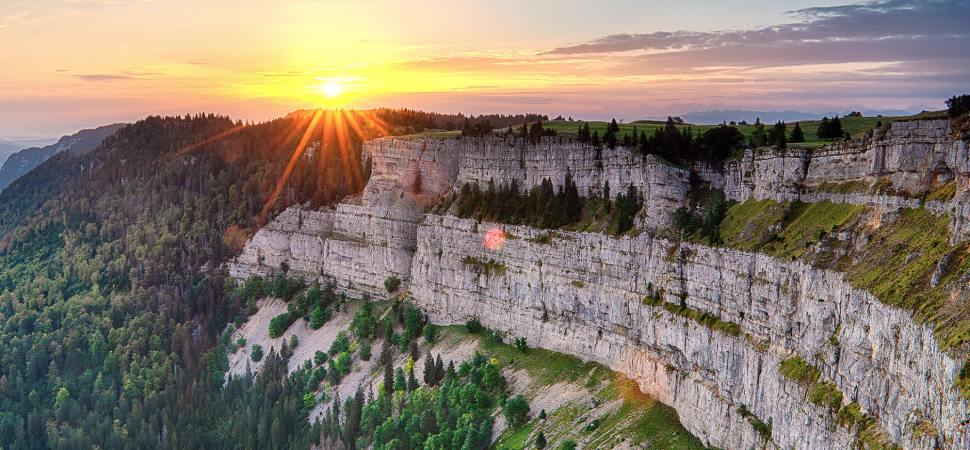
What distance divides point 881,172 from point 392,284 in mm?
83211

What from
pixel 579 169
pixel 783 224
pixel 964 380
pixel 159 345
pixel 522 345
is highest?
pixel 579 169

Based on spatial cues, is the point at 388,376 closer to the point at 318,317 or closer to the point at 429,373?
the point at 429,373

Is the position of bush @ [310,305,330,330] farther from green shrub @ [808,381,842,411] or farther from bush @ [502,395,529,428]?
green shrub @ [808,381,842,411]

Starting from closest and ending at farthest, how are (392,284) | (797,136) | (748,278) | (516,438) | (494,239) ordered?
(748,278) → (797,136) → (516,438) → (494,239) → (392,284)

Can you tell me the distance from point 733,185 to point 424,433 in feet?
136

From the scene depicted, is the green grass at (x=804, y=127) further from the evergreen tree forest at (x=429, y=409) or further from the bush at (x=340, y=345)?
the bush at (x=340, y=345)

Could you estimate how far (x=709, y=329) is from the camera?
9000cm

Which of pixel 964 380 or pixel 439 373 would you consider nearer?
pixel 964 380

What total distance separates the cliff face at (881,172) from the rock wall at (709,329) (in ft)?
22.5

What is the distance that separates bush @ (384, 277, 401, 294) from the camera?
150 m

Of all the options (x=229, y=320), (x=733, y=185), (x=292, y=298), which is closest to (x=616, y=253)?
(x=733, y=185)

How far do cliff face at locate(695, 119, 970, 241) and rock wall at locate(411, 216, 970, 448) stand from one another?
6856mm

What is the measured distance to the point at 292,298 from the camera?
16525 centimetres

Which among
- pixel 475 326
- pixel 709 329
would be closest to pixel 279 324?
pixel 475 326
